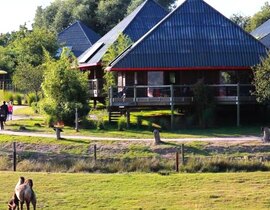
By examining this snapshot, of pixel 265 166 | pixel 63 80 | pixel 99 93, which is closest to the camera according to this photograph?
pixel 265 166

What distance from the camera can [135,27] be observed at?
52.5 m

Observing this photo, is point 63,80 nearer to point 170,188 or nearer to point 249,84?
point 249,84

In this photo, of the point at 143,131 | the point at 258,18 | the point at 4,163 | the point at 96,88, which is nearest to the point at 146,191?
the point at 4,163

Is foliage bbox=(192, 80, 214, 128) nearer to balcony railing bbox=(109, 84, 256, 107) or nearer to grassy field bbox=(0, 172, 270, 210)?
balcony railing bbox=(109, 84, 256, 107)

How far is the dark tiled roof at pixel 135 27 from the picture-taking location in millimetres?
51906

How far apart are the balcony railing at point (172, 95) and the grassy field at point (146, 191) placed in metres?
14.0

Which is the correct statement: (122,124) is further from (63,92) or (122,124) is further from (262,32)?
(262,32)

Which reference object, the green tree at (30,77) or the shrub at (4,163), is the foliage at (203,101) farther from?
the green tree at (30,77)

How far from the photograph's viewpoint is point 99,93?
49812 millimetres

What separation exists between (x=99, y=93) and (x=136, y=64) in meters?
8.52

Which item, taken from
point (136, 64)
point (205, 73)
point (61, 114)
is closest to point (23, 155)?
point (61, 114)

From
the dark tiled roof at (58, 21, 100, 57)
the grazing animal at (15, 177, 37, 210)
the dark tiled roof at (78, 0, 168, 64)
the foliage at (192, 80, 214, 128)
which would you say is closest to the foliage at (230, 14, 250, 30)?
the dark tiled roof at (58, 21, 100, 57)

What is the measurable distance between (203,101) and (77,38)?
3787 centimetres

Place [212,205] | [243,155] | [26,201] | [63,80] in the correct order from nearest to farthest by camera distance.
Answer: [26,201]
[212,205]
[243,155]
[63,80]
